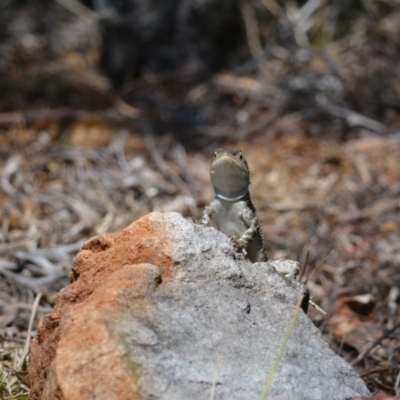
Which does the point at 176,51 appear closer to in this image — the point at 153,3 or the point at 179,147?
the point at 153,3

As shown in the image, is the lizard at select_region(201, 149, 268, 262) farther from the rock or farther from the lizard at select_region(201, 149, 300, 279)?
the rock

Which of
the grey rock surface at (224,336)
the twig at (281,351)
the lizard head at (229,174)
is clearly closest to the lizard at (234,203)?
the lizard head at (229,174)

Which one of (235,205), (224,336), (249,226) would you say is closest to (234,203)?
(235,205)

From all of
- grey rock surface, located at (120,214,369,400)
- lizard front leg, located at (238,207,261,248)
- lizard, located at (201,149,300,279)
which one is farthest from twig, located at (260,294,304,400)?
lizard, located at (201,149,300,279)

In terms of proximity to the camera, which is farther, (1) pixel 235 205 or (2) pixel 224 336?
(1) pixel 235 205

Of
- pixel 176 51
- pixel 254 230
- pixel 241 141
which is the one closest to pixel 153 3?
pixel 176 51

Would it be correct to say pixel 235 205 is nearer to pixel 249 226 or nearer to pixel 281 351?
pixel 249 226
